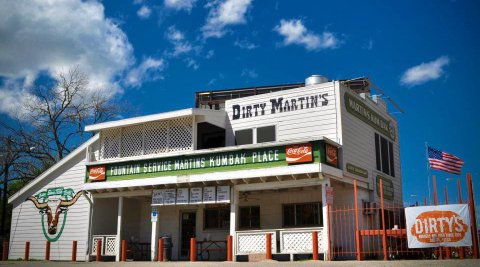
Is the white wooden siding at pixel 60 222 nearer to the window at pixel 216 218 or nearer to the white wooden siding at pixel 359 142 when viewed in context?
the window at pixel 216 218

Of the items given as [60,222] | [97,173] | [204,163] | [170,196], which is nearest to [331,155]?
[204,163]

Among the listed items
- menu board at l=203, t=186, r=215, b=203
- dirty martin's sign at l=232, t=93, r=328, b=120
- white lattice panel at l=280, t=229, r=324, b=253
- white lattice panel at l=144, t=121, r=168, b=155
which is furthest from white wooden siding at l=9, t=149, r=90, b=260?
white lattice panel at l=280, t=229, r=324, b=253

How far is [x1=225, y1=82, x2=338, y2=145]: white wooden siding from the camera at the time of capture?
20.0 m

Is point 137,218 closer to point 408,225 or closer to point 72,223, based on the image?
point 72,223

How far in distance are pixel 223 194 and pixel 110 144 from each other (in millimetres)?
7199

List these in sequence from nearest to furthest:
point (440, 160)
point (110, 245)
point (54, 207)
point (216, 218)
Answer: point (440, 160) < point (110, 245) < point (216, 218) < point (54, 207)

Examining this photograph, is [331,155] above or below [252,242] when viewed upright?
above

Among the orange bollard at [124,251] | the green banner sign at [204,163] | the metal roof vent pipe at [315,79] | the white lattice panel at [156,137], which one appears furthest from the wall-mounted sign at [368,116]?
the orange bollard at [124,251]

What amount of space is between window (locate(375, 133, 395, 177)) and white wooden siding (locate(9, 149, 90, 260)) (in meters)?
13.8

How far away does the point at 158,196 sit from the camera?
21.8 meters

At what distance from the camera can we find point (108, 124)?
77.9 ft

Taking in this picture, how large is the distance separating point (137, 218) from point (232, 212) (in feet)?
25.1

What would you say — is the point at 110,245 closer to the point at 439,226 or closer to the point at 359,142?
the point at 359,142

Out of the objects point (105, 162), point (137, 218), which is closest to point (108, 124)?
point (105, 162)
